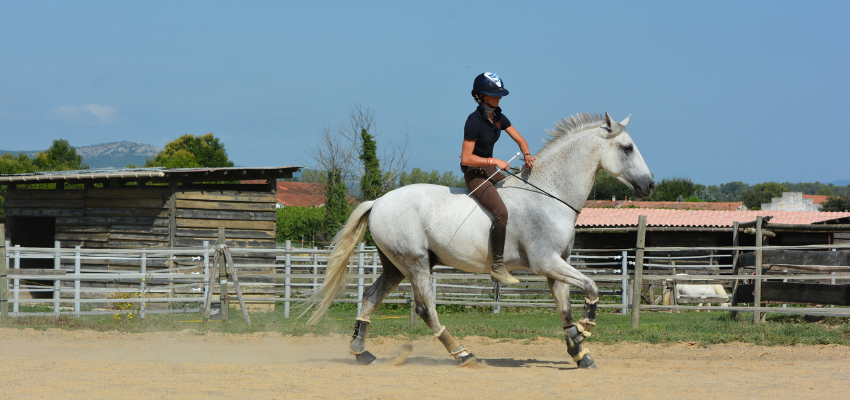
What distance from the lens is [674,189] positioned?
59.2 meters

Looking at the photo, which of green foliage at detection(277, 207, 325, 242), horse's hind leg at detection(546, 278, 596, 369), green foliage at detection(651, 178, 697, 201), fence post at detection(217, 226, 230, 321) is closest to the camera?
horse's hind leg at detection(546, 278, 596, 369)

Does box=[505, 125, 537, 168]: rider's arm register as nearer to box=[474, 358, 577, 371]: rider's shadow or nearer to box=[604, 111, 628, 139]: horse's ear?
box=[604, 111, 628, 139]: horse's ear

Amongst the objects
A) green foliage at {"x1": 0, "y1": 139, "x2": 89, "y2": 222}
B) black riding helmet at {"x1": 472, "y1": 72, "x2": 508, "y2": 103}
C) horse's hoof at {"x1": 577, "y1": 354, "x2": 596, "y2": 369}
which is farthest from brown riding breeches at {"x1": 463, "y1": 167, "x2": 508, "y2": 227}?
green foliage at {"x1": 0, "y1": 139, "x2": 89, "y2": 222}

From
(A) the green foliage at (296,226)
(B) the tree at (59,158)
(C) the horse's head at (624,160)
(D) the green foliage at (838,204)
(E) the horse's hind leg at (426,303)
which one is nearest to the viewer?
(C) the horse's head at (624,160)

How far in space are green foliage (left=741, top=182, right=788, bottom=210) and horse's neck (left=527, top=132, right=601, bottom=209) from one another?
62.2 m

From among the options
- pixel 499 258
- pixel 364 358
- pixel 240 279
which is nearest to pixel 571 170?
pixel 499 258

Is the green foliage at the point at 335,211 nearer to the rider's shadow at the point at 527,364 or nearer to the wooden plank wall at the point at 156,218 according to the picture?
the wooden plank wall at the point at 156,218

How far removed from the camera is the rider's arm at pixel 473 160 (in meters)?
5.68

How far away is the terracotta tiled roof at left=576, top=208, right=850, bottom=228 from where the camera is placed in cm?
2258

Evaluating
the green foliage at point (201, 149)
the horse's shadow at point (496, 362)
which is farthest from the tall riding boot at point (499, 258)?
the green foliage at point (201, 149)

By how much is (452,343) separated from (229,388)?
206 cm

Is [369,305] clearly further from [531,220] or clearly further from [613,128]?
[613,128]

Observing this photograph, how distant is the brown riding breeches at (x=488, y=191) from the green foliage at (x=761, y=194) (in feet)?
205

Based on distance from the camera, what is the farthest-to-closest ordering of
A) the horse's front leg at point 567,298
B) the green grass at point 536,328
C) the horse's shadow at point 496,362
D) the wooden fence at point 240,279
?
the wooden fence at point 240,279 → the green grass at point 536,328 → the horse's shadow at point 496,362 → the horse's front leg at point 567,298
